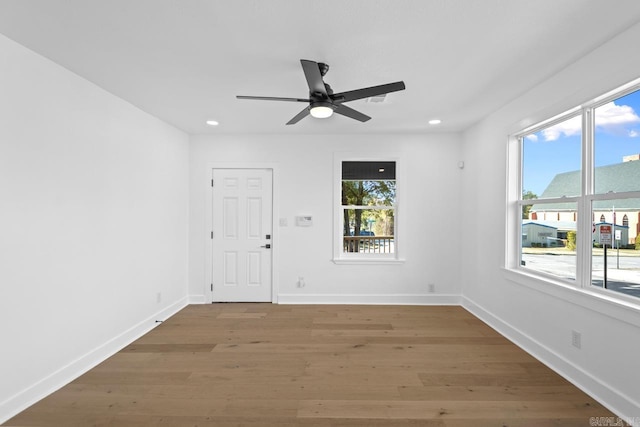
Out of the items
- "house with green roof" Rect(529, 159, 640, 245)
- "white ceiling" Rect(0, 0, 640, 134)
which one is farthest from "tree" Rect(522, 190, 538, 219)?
"white ceiling" Rect(0, 0, 640, 134)

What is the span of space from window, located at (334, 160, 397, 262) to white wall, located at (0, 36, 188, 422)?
2.54 metres

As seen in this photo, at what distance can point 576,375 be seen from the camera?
2291 mm

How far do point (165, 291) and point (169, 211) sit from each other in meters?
1.06

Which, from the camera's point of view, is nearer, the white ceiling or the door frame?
the white ceiling

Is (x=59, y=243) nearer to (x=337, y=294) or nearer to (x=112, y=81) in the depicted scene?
(x=112, y=81)

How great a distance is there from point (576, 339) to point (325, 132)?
3.53 m

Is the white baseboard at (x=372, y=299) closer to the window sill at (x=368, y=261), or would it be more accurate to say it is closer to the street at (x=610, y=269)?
the window sill at (x=368, y=261)

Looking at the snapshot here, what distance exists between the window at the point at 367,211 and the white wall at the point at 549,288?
107 centimetres

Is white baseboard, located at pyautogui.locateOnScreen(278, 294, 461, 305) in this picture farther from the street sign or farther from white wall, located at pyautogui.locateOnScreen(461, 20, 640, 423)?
the street sign

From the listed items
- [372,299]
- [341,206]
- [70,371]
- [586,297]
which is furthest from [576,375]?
[70,371]

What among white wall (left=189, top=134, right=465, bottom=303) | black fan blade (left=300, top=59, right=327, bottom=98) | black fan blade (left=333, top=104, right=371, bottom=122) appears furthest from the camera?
white wall (left=189, top=134, right=465, bottom=303)

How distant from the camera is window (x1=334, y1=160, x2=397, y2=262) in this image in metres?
4.39

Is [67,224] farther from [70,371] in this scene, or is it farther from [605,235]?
[605,235]

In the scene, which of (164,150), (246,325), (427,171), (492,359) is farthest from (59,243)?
(427,171)
